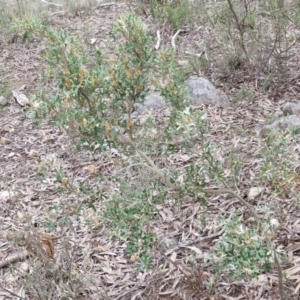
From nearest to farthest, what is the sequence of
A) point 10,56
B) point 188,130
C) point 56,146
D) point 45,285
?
point 188,130 < point 45,285 < point 56,146 < point 10,56

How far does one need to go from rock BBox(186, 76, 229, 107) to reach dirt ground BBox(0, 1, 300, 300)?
0.11m

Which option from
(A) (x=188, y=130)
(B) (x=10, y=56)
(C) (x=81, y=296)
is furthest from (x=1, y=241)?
(B) (x=10, y=56)

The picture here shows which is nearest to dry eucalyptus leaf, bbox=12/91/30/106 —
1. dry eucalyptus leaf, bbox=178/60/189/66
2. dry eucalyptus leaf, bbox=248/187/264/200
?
dry eucalyptus leaf, bbox=178/60/189/66

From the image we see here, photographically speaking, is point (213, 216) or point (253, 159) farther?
point (253, 159)

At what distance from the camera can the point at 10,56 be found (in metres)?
6.66

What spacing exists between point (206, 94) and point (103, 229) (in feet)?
6.37

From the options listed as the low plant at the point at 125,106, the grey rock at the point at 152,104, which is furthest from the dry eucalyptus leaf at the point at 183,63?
the low plant at the point at 125,106

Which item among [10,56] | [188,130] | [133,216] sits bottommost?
[10,56]

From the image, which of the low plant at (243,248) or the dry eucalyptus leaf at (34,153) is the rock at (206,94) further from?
the low plant at (243,248)

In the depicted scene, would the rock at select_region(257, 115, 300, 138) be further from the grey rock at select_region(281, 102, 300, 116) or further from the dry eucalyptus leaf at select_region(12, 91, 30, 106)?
the dry eucalyptus leaf at select_region(12, 91, 30, 106)

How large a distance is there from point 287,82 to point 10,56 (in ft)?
11.5

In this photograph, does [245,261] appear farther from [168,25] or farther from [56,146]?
[168,25]

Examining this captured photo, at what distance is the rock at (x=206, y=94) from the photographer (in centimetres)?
490

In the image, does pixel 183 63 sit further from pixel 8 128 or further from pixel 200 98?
pixel 8 128
